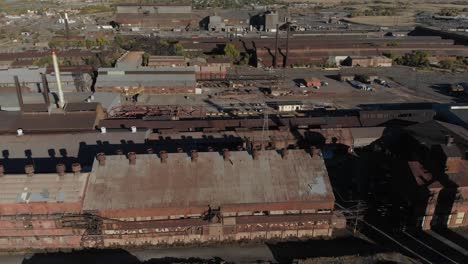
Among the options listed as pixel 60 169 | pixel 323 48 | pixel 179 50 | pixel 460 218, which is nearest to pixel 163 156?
pixel 60 169

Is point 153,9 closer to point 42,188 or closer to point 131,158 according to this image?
point 131,158

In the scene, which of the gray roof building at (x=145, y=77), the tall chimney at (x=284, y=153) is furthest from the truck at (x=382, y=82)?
the tall chimney at (x=284, y=153)

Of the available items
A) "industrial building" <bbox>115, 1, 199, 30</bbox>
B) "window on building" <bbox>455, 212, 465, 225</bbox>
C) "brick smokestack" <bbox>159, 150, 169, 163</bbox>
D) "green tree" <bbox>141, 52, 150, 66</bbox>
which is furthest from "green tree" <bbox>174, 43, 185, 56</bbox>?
"window on building" <bbox>455, 212, 465, 225</bbox>

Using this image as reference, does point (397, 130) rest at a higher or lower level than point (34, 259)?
higher

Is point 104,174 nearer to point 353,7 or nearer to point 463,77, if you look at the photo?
point 463,77

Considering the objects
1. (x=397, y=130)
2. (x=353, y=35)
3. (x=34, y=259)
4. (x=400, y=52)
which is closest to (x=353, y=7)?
(x=353, y=35)

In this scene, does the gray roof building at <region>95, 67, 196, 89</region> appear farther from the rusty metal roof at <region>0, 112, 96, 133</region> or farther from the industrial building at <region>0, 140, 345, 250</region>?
the industrial building at <region>0, 140, 345, 250</region>

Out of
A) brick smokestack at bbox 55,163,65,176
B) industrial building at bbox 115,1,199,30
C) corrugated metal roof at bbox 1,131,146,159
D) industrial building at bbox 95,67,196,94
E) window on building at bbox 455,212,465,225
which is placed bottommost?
window on building at bbox 455,212,465,225
